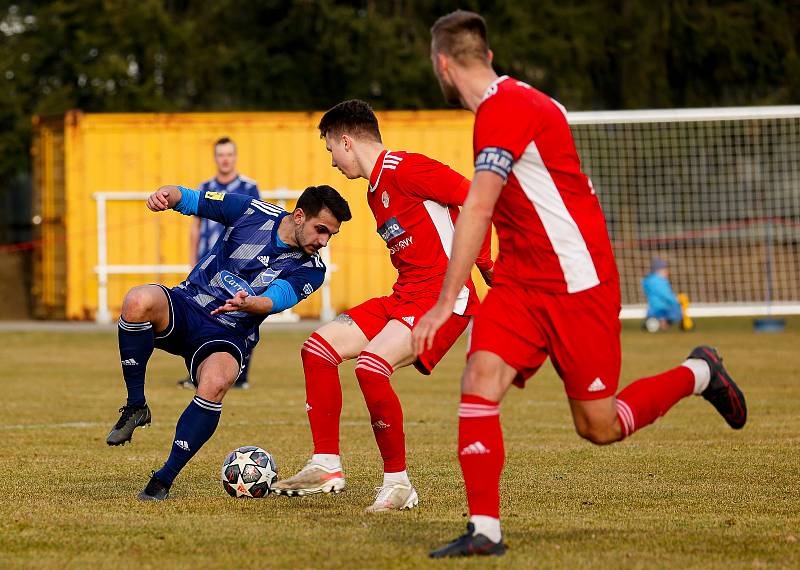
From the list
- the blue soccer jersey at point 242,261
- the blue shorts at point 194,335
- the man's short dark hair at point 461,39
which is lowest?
the blue shorts at point 194,335

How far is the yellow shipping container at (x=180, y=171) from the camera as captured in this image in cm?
2388

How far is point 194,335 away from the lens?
7.25m

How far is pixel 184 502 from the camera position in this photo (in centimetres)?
677

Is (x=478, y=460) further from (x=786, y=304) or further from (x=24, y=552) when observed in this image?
(x=786, y=304)

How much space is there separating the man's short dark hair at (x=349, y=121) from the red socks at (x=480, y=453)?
2202 mm

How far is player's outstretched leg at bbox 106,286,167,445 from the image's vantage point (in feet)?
23.4

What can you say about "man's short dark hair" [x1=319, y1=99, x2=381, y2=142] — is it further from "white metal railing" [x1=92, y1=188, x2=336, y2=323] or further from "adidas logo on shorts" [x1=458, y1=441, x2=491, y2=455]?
"white metal railing" [x1=92, y1=188, x2=336, y2=323]

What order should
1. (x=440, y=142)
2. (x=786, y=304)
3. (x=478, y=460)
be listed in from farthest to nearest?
(x=440, y=142)
(x=786, y=304)
(x=478, y=460)

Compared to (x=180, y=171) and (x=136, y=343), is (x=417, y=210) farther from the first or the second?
(x=180, y=171)

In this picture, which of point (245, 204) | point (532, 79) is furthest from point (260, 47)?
point (245, 204)

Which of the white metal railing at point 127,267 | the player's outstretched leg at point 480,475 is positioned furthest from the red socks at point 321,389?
the white metal railing at point 127,267

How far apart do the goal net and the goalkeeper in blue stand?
17952 millimetres

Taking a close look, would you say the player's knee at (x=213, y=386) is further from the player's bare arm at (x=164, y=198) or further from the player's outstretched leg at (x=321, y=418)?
the player's bare arm at (x=164, y=198)

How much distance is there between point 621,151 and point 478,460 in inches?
855
